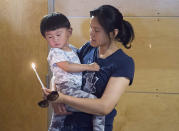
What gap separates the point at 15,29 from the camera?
243 cm

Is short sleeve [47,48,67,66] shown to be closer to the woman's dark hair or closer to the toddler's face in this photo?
the toddler's face

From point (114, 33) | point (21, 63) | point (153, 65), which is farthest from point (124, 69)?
point (21, 63)

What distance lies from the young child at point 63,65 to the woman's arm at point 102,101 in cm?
8

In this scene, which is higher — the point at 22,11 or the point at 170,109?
the point at 22,11

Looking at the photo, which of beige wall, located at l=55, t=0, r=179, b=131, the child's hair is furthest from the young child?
beige wall, located at l=55, t=0, r=179, b=131

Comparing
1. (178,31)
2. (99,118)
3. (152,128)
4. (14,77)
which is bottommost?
(152,128)

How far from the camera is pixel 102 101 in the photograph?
1.29 meters

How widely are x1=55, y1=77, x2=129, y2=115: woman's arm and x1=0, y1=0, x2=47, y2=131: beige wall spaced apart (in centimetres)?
115

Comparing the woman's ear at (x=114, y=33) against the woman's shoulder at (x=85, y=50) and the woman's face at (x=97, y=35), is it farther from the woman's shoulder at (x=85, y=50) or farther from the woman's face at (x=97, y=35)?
the woman's shoulder at (x=85, y=50)

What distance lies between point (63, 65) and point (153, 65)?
1029 mm

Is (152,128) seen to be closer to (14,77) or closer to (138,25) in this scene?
(138,25)

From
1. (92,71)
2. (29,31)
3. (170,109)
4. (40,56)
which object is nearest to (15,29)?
(29,31)

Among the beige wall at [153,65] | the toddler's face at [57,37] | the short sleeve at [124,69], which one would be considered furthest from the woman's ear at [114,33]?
the beige wall at [153,65]

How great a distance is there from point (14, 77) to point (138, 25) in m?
1.12
